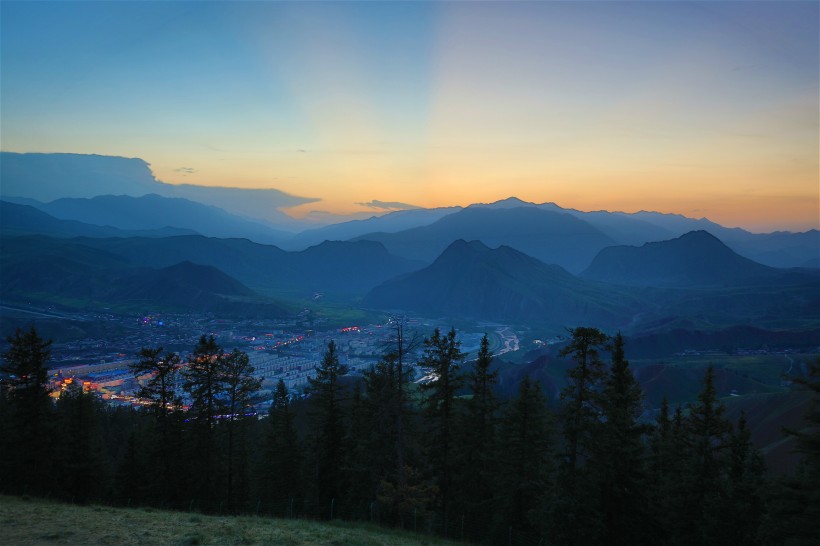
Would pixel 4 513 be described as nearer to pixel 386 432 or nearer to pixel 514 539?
pixel 386 432

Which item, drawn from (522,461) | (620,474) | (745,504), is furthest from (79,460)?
(745,504)

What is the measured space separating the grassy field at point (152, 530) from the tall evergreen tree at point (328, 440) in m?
11.4

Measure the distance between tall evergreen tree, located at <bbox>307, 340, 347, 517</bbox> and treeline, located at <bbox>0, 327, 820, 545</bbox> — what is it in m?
0.11

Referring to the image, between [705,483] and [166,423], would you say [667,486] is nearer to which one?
[705,483]

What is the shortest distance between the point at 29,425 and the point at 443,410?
27421mm

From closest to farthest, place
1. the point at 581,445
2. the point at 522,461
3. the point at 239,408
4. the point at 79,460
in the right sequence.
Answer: the point at 581,445 → the point at 522,461 → the point at 79,460 → the point at 239,408

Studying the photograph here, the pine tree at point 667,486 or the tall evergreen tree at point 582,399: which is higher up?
the tall evergreen tree at point 582,399

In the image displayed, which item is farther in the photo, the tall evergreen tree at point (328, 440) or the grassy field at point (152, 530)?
the tall evergreen tree at point (328, 440)

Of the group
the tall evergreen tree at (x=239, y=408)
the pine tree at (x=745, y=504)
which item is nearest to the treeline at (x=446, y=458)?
the pine tree at (x=745, y=504)

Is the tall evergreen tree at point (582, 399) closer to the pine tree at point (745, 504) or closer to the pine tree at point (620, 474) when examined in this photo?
the pine tree at point (620, 474)

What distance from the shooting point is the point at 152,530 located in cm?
1727

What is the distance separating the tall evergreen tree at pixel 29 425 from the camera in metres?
29.5

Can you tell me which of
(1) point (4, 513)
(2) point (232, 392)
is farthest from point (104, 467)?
(1) point (4, 513)

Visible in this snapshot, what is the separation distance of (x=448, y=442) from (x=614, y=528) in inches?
446
